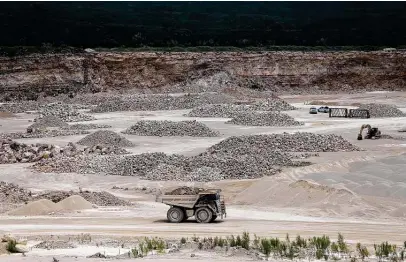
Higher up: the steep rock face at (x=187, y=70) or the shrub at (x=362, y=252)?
the steep rock face at (x=187, y=70)

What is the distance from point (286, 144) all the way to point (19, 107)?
3711 centimetres

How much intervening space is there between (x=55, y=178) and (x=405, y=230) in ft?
52.3

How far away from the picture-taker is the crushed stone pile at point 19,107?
→ 65.3 metres

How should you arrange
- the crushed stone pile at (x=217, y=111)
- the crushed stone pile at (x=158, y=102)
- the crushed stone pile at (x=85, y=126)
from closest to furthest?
1. the crushed stone pile at (x=85, y=126)
2. the crushed stone pile at (x=217, y=111)
3. the crushed stone pile at (x=158, y=102)

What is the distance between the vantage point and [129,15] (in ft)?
446

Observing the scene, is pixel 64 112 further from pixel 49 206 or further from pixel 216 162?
pixel 49 206

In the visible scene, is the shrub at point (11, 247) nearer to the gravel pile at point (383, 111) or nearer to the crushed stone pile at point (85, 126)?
the crushed stone pile at point (85, 126)

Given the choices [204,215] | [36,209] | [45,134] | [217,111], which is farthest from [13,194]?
[217,111]

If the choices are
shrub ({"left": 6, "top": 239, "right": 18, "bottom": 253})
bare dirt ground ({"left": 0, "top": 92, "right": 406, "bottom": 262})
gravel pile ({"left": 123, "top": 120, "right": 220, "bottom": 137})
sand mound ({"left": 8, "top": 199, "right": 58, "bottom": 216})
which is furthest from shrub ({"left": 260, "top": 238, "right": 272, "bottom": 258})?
gravel pile ({"left": 123, "top": 120, "right": 220, "bottom": 137})

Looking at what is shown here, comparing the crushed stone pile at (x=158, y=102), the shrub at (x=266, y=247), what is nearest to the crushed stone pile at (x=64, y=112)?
the crushed stone pile at (x=158, y=102)

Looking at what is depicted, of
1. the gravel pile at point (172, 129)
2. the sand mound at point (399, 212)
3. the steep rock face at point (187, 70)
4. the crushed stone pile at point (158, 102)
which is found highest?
the steep rock face at point (187, 70)

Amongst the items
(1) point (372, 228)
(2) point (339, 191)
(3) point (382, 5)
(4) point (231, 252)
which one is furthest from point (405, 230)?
(3) point (382, 5)

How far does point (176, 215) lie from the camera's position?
20797 millimetres

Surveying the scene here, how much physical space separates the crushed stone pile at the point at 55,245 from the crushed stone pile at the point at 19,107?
48.9m
